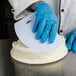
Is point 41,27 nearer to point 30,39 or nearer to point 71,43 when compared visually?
point 30,39

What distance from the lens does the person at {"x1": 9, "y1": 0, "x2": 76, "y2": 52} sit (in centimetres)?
79

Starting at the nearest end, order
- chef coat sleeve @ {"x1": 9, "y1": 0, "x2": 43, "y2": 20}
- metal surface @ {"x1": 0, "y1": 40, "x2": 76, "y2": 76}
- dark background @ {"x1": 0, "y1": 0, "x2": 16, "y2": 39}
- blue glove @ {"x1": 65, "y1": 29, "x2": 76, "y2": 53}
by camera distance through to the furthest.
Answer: metal surface @ {"x1": 0, "y1": 40, "x2": 76, "y2": 76}, blue glove @ {"x1": 65, "y1": 29, "x2": 76, "y2": 53}, chef coat sleeve @ {"x1": 9, "y1": 0, "x2": 43, "y2": 20}, dark background @ {"x1": 0, "y1": 0, "x2": 16, "y2": 39}

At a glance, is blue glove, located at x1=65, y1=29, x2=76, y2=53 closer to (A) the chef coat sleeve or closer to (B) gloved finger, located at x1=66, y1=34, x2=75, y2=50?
(B) gloved finger, located at x1=66, y1=34, x2=75, y2=50

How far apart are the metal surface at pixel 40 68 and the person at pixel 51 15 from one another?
0.12m

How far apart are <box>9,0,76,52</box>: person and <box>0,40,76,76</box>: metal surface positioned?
116 mm

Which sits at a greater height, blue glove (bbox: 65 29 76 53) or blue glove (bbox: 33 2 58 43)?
blue glove (bbox: 33 2 58 43)

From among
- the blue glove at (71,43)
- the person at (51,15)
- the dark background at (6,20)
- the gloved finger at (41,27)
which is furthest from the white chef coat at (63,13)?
the dark background at (6,20)

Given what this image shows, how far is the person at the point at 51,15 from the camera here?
788 mm

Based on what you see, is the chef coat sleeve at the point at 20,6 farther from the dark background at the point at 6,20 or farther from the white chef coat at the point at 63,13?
the dark background at the point at 6,20

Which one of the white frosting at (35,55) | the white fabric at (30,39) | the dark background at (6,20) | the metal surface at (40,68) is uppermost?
the white fabric at (30,39)

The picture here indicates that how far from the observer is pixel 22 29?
0.79 meters

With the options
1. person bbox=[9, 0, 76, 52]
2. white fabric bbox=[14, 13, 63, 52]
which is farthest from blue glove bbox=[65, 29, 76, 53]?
white fabric bbox=[14, 13, 63, 52]

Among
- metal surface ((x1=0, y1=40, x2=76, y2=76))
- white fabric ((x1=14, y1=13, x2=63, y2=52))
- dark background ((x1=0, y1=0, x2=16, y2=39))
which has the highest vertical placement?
white fabric ((x1=14, y1=13, x2=63, y2=52))

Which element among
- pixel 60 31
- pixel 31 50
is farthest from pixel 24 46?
pixel 60 31
